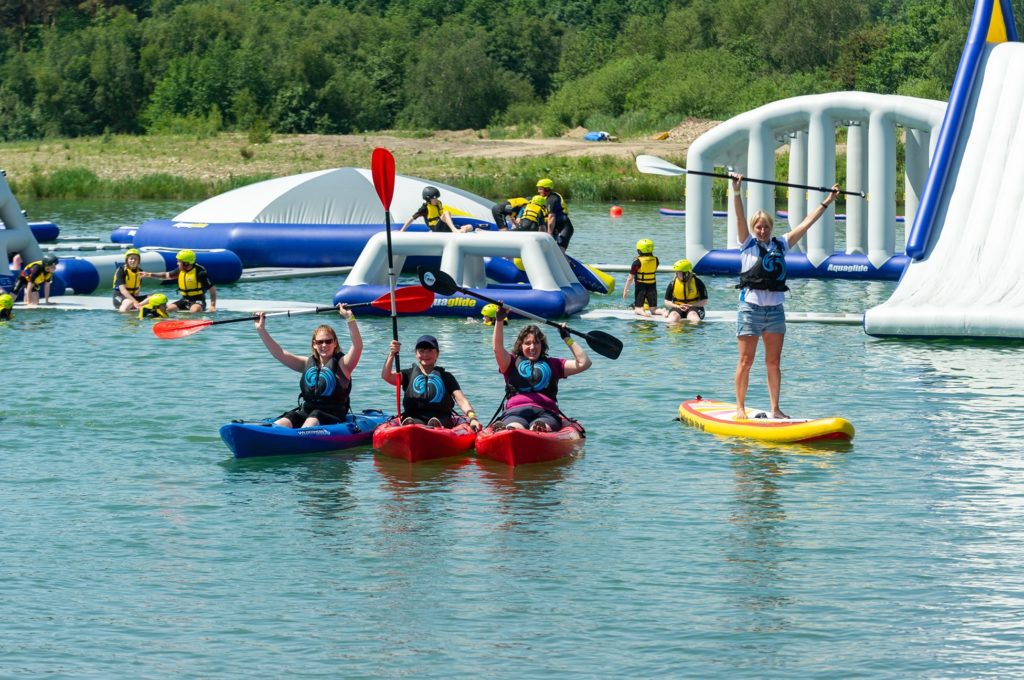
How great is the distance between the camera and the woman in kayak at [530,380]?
11188mm

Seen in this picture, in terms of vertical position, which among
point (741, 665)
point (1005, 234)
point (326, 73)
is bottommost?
point (741, 665)

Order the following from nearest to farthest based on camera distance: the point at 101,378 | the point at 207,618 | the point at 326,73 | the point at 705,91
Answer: the point at 207,618 < the point at 101,378 < the point at 705,91 < the point at 326,73

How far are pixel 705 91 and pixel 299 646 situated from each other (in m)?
57.3

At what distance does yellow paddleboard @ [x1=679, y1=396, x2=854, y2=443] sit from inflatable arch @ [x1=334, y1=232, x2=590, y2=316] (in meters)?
6.28

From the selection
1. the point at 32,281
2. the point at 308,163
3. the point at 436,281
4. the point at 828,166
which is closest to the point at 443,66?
the point at 308,163

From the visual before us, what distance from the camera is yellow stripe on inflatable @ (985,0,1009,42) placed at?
760 inches

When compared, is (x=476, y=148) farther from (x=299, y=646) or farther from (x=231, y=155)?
(x=299, y=646)

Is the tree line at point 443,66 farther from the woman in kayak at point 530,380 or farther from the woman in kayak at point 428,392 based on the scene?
the woman in kayak at point 428,392

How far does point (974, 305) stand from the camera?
655 inches

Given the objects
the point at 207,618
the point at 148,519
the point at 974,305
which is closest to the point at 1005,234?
the point at 974,305

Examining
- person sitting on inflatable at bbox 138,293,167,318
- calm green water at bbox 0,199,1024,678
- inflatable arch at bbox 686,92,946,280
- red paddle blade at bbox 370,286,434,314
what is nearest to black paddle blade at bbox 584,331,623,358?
calm green water at bbox 0,199,1024,678

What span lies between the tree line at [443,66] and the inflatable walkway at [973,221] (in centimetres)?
4061

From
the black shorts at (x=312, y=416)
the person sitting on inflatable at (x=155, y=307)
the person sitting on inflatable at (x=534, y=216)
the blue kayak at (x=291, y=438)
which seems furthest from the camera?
the person sitting on inflatable at (x=534, y=216)

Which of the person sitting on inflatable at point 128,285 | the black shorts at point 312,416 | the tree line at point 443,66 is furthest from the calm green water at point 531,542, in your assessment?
the tree line at point 443,66
